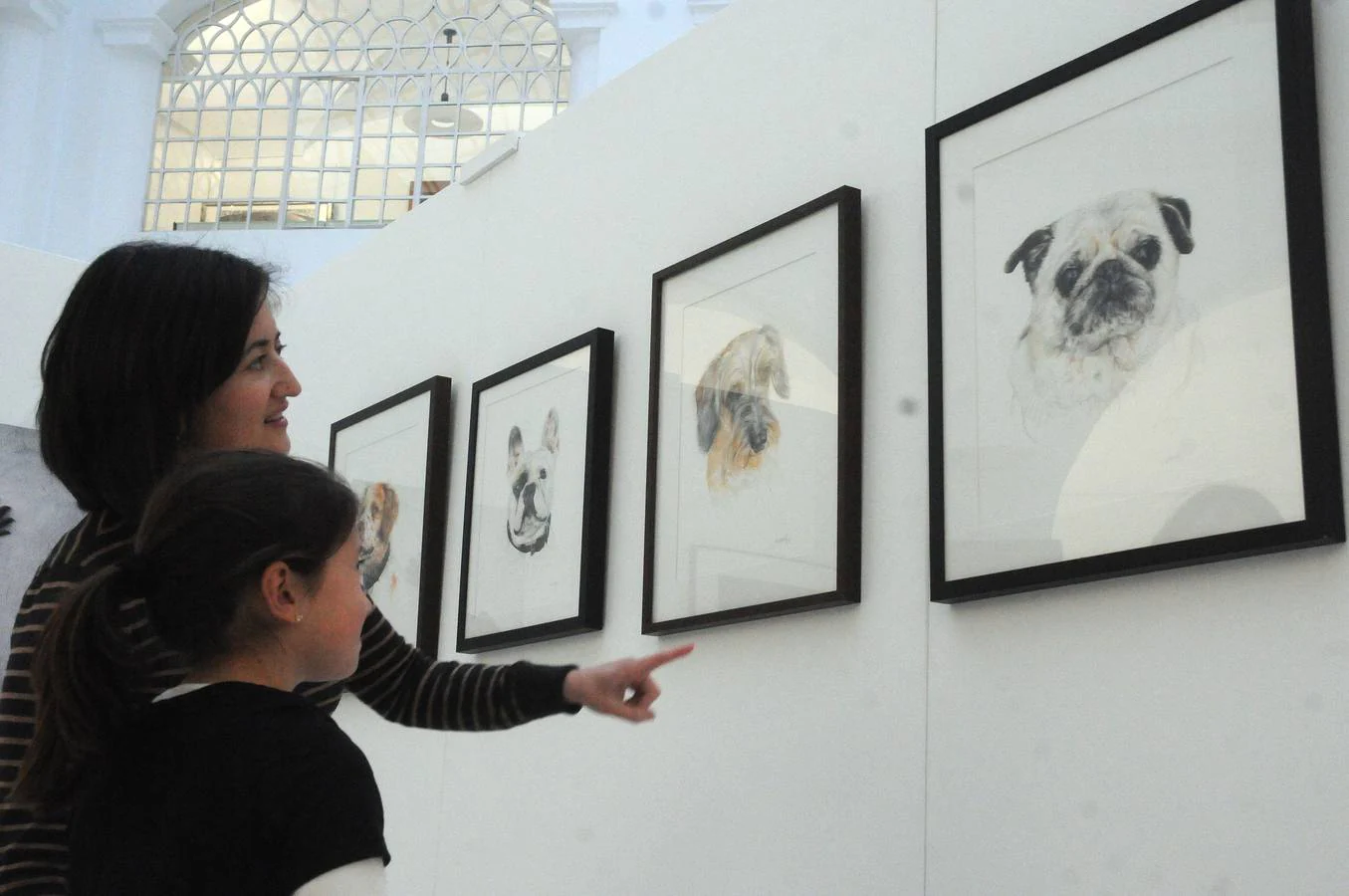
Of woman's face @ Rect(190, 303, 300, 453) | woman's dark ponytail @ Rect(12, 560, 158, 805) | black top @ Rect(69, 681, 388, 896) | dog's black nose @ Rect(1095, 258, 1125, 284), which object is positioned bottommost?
black top @ Rect(69, 681, 388, 896)

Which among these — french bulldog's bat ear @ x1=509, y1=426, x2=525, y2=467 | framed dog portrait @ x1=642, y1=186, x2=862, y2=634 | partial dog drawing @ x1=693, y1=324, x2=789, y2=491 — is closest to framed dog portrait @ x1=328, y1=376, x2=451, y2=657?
french bulldog's bat ear @ x1=509, y1=426, x2=525, y2=467

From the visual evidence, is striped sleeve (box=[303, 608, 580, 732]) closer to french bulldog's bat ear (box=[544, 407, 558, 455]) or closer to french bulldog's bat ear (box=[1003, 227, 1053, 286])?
french bulldog's bat ear (box=[1003, 227, 1053, 286])

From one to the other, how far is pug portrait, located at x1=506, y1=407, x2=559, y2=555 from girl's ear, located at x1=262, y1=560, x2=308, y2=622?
6.90 ft

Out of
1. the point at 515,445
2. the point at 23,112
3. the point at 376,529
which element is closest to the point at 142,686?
the point at 515,445

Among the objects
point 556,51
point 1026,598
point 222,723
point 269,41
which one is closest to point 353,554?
point 222,723

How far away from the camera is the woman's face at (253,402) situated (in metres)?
2.49

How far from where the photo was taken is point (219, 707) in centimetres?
196

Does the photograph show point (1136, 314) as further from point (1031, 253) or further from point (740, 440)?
point (740, 440)

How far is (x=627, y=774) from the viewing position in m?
3.76

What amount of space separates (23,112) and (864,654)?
15124mm

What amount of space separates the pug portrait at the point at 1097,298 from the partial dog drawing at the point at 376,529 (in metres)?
2.72

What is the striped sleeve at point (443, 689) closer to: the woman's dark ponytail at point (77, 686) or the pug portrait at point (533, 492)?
the woman's dark ponytail at point (77, 686)

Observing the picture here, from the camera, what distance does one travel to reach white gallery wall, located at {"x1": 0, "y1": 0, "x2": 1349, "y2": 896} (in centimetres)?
237

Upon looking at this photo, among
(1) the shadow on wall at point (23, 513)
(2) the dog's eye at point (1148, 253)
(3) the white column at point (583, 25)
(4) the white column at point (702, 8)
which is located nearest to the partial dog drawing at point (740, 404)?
(2) the dog's eye at point (1148, 253)
